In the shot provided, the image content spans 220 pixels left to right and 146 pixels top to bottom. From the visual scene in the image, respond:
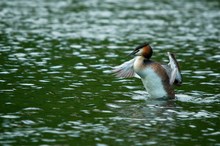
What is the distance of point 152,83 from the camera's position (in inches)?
735

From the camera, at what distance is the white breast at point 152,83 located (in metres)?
18.6

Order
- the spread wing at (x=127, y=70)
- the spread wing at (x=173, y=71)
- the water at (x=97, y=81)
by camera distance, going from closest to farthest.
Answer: the water at (x=97, y=81) < the spread wing at (x=173, y=71) < the spread wing at (x=127, y=70)

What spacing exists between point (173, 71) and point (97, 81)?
3.80m

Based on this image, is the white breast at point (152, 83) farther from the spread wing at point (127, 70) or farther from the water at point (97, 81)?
the spread wing at point (127, 70)

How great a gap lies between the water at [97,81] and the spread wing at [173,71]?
693 millimetres

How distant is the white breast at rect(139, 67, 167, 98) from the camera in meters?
18.6

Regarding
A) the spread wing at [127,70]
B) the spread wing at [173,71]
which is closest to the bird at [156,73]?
the spread wing at [173,71]

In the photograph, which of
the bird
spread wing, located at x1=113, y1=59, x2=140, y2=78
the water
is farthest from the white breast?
spread wing, located at x1=113, y1=59, x2=140, y2=78

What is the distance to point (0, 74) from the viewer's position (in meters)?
21.6

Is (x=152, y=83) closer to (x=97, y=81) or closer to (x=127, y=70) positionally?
(x=127, y=70)

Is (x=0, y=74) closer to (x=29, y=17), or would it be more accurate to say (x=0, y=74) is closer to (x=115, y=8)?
(x=29, y=17)

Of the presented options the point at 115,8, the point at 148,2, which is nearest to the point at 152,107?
the point at 115,8

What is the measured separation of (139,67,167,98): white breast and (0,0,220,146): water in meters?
0.33

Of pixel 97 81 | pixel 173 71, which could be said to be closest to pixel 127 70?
pixel 97 81
